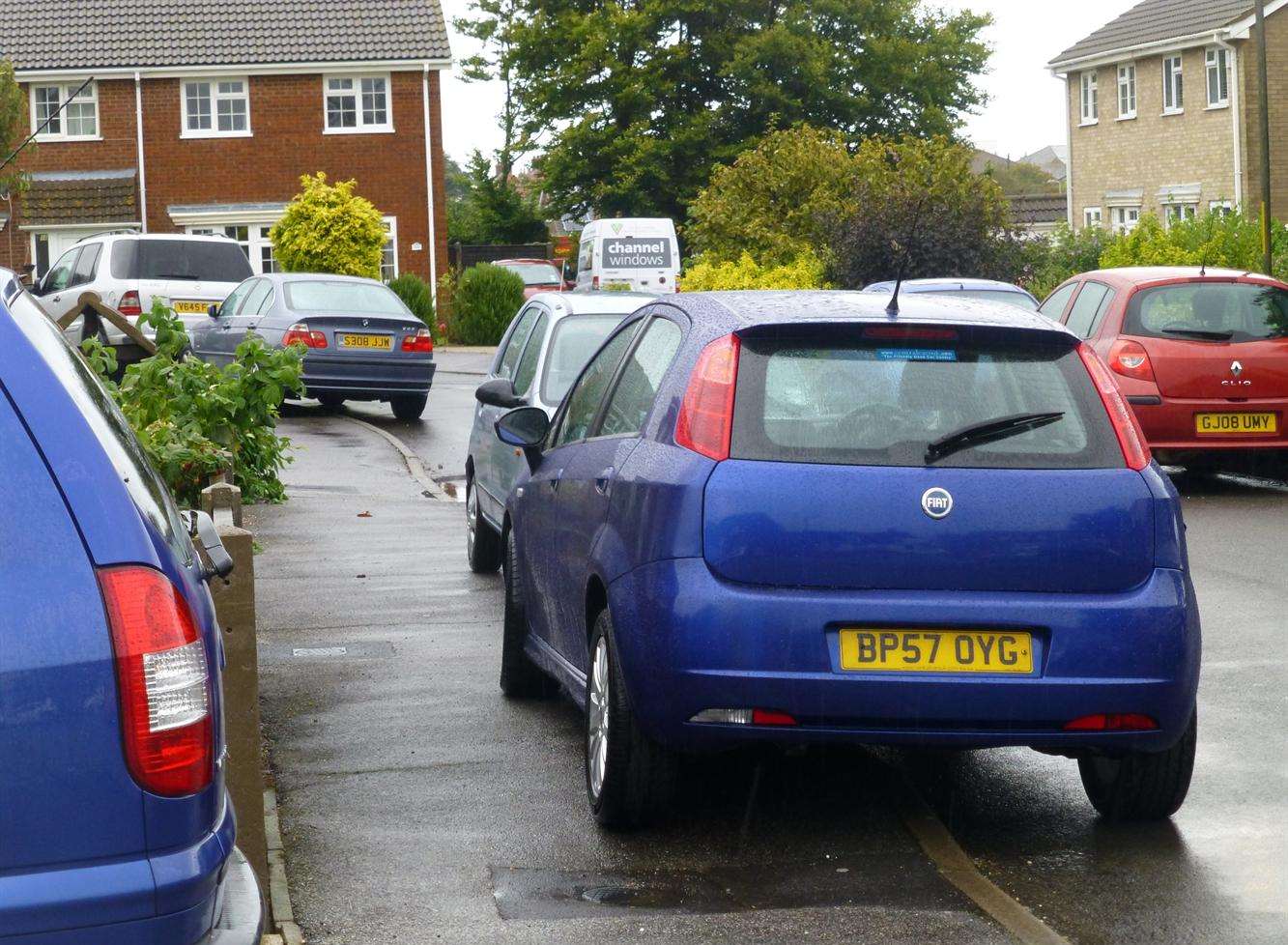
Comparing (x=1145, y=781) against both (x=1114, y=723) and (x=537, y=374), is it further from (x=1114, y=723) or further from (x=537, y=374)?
(x=537, y=374)

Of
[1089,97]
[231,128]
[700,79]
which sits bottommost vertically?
[231,128]

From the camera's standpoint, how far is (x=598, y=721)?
5.91 m

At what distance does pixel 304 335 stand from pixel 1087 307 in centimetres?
888

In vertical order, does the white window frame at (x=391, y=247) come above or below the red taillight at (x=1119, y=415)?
above

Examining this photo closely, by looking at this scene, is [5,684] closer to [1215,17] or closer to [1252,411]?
[1252,411]

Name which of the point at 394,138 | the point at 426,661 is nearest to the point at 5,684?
the point at 426,661

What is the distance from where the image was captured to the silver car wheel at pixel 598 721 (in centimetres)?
577

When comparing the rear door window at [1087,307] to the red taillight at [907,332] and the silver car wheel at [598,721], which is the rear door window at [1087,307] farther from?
the silver car wheel at [598,721]

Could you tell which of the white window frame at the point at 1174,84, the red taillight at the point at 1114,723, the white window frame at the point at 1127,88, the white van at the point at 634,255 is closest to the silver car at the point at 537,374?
the red taillight at the point at 1114,723

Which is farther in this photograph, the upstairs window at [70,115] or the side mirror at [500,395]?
the upstairs window at [70,115]

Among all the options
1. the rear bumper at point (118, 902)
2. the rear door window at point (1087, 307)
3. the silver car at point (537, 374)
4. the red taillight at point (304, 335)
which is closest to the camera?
the rear bumper at point (118, 902)

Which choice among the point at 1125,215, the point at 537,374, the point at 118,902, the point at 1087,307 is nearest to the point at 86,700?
the point at 118,902

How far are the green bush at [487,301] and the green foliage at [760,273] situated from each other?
651 centimetres

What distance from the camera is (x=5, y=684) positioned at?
291 cm
